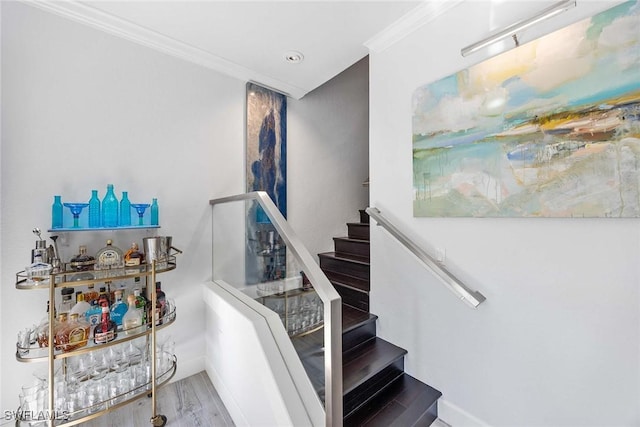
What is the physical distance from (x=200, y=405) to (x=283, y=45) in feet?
9.59

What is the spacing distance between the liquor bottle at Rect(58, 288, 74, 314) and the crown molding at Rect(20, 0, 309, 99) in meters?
1.87

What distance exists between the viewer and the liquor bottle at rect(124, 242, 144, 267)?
5.86ft

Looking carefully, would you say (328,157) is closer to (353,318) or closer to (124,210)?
(353,318)

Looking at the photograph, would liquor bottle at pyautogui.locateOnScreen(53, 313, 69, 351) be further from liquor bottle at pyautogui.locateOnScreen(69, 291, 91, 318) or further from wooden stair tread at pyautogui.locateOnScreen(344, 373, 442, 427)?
wooden stair tread at pyautogui.locateOnScreen(344, 373, 442, 427)

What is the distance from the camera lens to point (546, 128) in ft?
4.34

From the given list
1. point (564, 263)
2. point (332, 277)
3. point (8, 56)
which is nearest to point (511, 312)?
point (564, 263)

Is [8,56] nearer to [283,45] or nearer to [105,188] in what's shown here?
[105,188]

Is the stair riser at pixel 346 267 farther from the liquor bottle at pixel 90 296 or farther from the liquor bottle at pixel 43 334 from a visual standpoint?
the liquor bottle at pixel 43 334

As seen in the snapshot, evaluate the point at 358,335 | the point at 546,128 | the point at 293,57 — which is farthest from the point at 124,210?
the point at 546,128

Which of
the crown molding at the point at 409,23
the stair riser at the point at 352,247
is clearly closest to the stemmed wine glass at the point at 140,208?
the stair riser at the point at 352,247

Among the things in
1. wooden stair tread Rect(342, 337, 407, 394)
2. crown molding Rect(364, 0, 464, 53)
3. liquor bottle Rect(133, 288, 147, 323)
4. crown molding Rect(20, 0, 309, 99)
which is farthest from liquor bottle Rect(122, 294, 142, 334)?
crown molding Rect(364, 0, 464, 53)

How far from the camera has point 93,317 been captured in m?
1.64

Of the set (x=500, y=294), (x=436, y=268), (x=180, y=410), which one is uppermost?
(x=436, y=268)

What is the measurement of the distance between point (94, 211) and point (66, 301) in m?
0.60
